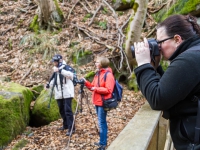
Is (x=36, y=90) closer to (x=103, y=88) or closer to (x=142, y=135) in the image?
(x=103, y=88)

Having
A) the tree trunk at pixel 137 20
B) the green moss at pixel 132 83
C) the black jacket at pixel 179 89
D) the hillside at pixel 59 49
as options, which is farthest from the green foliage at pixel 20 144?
the black jacket at pixel 179 89

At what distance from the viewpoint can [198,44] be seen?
1400mm

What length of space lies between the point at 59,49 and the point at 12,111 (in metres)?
4.50

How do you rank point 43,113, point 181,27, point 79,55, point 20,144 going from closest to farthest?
point 181,27
point 20,144
point 43,113
point 79,55

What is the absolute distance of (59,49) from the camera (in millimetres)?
9586

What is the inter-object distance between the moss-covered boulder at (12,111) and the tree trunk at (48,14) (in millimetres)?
5139

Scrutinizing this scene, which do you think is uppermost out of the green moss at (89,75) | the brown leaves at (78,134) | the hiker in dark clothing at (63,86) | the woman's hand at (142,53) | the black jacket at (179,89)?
the woman's hand at (142,53)

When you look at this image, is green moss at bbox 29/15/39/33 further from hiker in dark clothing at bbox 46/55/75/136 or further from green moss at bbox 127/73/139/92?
hiker in dark clothing at bbox 46/55/75/136

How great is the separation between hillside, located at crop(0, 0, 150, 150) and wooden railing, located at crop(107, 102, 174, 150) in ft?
9.27

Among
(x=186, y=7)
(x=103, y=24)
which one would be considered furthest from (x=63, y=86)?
(x=103, y=24)

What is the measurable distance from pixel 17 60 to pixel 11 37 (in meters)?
1.85

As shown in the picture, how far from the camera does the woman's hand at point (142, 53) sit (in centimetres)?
150

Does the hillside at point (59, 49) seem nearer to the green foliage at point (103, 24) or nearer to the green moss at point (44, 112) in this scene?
the green foliage at point (103, 24)

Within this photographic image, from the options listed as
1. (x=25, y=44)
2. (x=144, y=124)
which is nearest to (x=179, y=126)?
(x=144, y=124)
